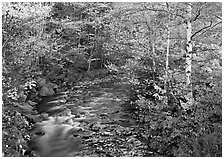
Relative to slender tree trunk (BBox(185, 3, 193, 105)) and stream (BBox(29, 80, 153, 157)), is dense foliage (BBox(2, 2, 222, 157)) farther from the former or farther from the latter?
stream (BBox(29, 80, 153, 157))

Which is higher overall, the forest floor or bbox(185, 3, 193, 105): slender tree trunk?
bbox(185, 3, 193, 105): slender tree trunk

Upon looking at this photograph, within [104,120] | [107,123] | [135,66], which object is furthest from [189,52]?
[135,66]

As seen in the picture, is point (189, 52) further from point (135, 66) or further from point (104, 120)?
point (135, 66)

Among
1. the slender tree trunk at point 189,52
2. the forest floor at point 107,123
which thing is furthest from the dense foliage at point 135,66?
the forest floor at point 107,123

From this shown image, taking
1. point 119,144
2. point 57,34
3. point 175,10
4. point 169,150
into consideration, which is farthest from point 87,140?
point 57,34

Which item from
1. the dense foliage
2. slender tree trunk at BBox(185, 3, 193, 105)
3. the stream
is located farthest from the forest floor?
slender tree trunk at BBox(185, 3, 193, 105)

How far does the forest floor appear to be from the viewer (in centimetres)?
696

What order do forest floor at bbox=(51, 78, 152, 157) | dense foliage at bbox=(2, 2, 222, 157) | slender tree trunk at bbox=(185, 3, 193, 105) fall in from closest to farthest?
dense foliage at bbox=(2, 2, 222, 157), forest floor at bbox=(51, 78, 152, 157), slender tree trunk at bbox=(185, 3, 193, 105)

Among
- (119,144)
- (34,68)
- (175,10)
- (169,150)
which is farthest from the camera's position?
(34,68)

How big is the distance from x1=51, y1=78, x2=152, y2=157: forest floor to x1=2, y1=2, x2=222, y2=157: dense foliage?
0.96 feet

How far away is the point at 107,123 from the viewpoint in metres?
8.76

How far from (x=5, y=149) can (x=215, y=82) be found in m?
4.78

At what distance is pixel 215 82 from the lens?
6.79m

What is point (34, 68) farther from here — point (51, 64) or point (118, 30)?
point (118, 30)
